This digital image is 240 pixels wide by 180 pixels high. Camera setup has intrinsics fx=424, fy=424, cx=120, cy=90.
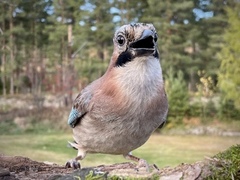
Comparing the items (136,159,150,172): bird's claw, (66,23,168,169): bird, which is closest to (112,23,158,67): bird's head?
(66,23,168,169): bird

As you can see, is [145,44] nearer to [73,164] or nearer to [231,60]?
[73,164]

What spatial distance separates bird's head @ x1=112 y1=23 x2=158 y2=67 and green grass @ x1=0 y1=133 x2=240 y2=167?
3.08 m

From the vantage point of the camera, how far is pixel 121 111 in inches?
63.2

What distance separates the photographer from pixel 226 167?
1.43 meters

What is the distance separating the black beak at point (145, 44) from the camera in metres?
1.47

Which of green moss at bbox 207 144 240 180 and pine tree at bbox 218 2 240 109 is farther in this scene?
pine tree at bbox 218 2 240 109

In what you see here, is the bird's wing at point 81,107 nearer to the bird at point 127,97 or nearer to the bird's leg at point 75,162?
the bird at point 127,97

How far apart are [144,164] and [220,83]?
5307 mm

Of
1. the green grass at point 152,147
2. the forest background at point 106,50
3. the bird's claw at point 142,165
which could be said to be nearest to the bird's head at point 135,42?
the bird's claw at point 142,165

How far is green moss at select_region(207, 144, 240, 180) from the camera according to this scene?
4.61ft

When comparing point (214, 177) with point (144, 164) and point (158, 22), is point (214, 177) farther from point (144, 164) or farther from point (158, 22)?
point (158, 22)

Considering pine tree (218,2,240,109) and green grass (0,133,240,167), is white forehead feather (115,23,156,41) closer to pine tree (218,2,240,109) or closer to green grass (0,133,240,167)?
green grass (0,133,240,167)

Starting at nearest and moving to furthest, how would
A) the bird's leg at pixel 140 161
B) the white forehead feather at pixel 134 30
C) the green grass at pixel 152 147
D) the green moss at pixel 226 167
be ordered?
the green moss at pixel 226 167 → the white forehead feather at pixel 134 30 → the bird's leg at pixel 140 161 → the green grass at pixel 152 147

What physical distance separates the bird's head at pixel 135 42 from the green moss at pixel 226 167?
44 centimetres
